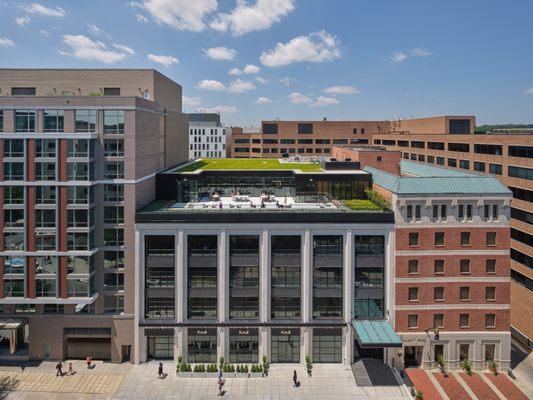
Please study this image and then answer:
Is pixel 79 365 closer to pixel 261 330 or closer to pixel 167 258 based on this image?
pixel 167 258

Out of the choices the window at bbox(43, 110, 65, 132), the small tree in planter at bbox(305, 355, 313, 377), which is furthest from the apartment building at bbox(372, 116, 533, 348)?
the window at bbox(43, 110, 65, 132)

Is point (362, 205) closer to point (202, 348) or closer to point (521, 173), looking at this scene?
Answer: point (202, 348)

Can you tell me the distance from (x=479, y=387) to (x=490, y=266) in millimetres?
13426

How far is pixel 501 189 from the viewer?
5197cm

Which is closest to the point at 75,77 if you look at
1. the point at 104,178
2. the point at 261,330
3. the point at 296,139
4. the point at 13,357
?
the point at 104,178

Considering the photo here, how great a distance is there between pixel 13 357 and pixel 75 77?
36989 mm

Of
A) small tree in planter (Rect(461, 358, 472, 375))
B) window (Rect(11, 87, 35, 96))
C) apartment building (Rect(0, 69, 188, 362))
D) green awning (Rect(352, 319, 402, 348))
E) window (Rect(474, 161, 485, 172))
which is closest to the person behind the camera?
green awning (Rect(352, 319, 402, 348))

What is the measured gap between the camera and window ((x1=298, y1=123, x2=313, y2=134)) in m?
139

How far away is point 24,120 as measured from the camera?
50.9 metres

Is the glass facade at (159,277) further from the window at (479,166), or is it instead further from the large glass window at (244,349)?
the window at (479,166)

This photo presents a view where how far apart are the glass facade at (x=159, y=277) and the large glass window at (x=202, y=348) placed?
392 centimetres

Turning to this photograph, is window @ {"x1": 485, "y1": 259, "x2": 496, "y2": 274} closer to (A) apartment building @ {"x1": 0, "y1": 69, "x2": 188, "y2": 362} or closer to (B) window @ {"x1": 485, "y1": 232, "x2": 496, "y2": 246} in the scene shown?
(B) window @ {"x1": 485, "y1": 232, "x2": 496, "y2": 246}

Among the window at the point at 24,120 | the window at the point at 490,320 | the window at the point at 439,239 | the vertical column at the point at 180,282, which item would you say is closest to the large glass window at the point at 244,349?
the vertical column at the point at 180,282

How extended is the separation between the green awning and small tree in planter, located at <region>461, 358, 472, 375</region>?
32.5 ft
